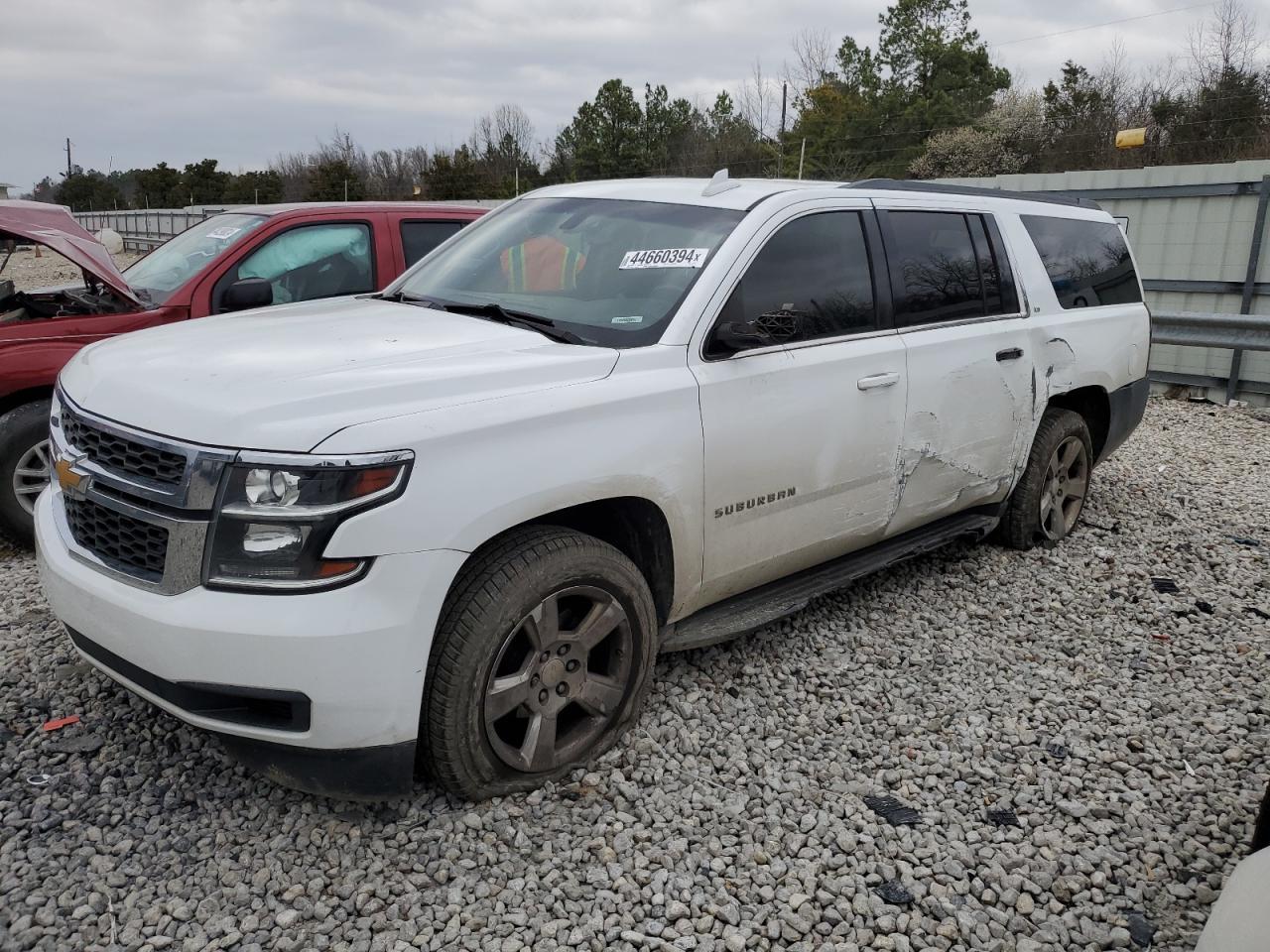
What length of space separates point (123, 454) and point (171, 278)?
10.9 feet

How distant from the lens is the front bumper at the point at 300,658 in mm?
2451

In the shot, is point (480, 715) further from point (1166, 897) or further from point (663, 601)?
point (1166, 897)

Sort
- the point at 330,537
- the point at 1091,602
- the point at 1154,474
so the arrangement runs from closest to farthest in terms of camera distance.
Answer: the point at 330,537
the point at 1091,602
the point at 1154,474

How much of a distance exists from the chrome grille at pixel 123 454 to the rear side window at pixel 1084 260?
167 inches

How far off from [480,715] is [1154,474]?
640cm

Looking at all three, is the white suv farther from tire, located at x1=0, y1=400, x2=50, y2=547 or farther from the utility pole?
the utility pole

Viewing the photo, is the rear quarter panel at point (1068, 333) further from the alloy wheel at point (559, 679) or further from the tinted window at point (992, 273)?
the alloy wheel at point (559, 679)

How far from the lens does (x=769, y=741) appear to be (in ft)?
11.5

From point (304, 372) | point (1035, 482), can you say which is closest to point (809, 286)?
point (304, 372)

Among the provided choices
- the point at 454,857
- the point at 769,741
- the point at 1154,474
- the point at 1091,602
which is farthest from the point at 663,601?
the point at 1154,474

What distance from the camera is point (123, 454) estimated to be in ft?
8.91

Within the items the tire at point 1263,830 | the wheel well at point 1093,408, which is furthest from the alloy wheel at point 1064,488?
the tire at point 1263,830

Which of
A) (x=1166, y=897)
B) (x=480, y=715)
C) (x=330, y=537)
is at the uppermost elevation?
(x=330, y=537)

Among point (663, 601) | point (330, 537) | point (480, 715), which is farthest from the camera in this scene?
point (663, 601)
